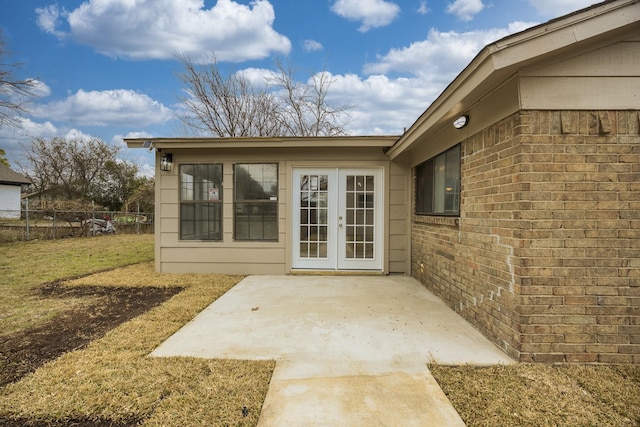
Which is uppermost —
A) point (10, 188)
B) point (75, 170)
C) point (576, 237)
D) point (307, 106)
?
point (307, 106)

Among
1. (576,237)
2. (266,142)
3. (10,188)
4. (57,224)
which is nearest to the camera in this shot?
(576,237)

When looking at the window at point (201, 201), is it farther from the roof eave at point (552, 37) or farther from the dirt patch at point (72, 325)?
the roof eave at point (552, 37)

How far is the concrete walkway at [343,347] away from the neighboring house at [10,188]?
2470 centimetres

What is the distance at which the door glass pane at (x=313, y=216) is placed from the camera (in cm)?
588

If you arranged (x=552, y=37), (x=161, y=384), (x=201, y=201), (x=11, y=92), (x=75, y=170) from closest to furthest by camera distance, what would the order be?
1. (x=161, y=384)
2. (x=552, y=37)
3. (x=201, y=201)
4. (x=11, y=92)
5. (x=75, y=170)

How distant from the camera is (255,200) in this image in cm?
588

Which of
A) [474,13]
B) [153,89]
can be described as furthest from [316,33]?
[153,89]

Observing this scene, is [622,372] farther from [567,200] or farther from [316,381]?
[316,381]

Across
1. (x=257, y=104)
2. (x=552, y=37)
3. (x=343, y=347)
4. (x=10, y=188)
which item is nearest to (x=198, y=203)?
(x=343, y=347)

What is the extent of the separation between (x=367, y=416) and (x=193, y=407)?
3.49ft

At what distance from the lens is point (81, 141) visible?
19.2 m

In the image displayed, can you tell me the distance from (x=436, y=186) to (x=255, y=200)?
10.9ft

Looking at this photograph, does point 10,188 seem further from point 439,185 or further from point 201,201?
point 439,185

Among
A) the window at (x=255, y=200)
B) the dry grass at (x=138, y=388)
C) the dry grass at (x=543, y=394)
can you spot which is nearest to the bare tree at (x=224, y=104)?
the window at (x=255, y=200)
